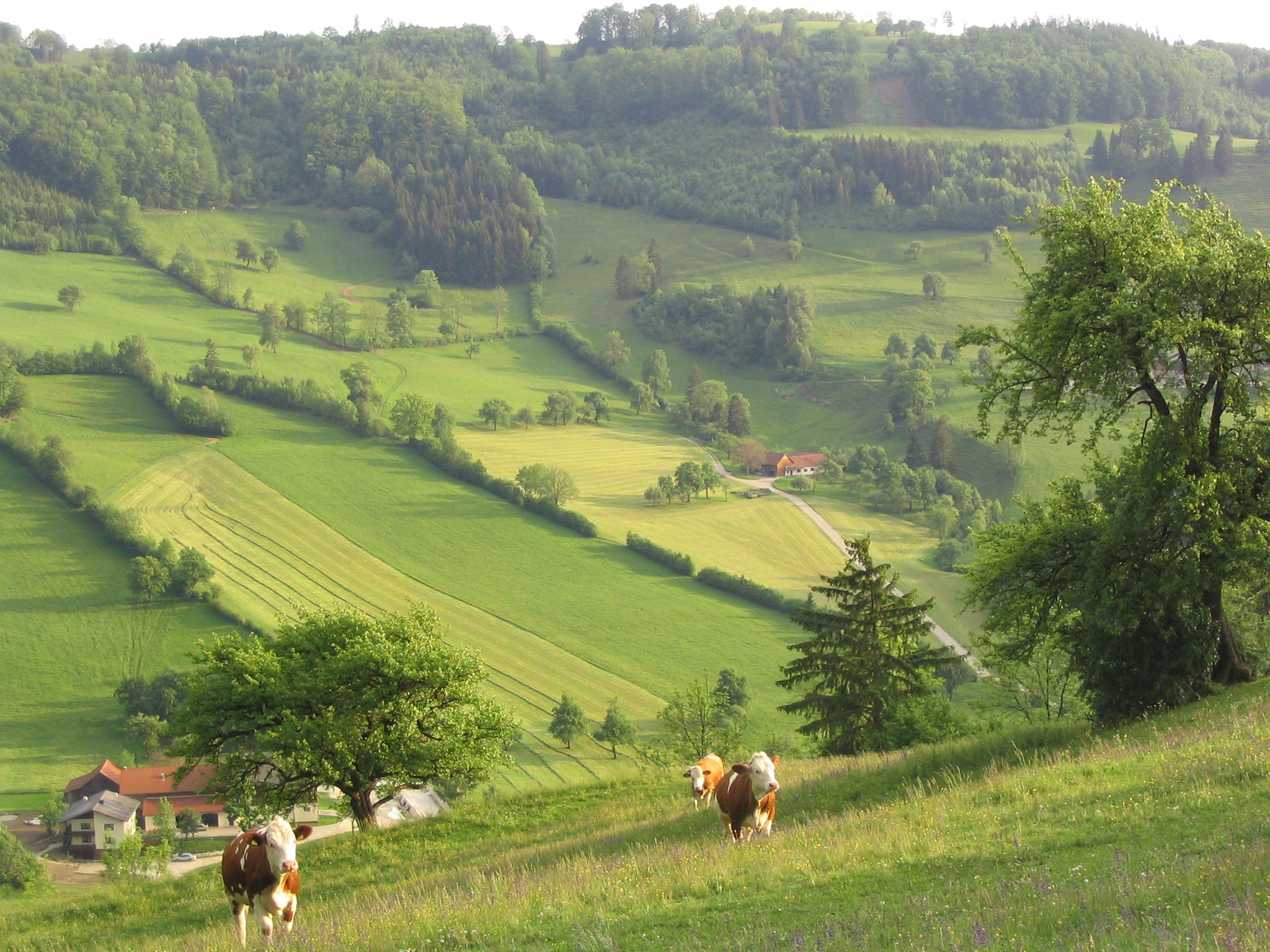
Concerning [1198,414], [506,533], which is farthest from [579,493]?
[1198,414]

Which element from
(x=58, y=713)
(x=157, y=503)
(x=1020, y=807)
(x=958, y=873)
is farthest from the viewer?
(x=157, y=503)

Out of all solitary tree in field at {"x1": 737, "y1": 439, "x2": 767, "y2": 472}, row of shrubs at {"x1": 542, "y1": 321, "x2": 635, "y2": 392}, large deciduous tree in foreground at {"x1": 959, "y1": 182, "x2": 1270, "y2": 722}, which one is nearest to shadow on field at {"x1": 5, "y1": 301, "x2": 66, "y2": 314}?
row of shrubs at {"x1": 542, "y1": 321, "x2": 635, "y2": 392}

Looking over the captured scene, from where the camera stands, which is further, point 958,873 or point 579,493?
point 579,493

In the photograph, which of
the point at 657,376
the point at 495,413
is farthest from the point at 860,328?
the point at 495,413

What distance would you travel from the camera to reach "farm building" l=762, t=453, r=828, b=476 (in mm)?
129375

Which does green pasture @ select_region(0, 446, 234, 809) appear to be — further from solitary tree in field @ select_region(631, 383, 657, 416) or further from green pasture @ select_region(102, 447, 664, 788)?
solitary tree in field @ select_region(631, 383, 657, 416)

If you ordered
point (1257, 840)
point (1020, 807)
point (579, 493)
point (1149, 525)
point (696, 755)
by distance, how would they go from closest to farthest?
point (1257, 840) < point (1020, 807) < point (1149, 525) < point (696, 755) < point (579, 493)

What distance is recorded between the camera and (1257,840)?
42.7ft

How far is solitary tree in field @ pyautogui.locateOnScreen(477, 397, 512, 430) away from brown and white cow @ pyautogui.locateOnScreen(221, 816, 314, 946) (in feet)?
380

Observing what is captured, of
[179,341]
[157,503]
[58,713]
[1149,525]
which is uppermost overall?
[1149,525]

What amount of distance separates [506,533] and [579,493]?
13.0 m

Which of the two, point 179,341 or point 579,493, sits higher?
point 179,341

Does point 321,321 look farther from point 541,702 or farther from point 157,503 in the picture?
point 541,702

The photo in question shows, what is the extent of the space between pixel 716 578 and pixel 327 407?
5117cm
